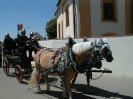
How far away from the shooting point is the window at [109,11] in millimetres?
A: 16028

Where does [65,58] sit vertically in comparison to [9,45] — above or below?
below

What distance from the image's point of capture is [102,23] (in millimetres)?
15773

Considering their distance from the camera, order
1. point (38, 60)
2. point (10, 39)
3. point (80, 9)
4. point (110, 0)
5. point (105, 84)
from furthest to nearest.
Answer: point (110, 0), point (80, 9), point (10, 39), point (105, 84), point (38, 60)

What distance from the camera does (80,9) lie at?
15.2 meters

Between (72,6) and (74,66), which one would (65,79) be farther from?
(72,6)

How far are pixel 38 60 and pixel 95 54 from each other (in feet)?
8.63

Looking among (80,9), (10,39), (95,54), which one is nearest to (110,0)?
(80,9)

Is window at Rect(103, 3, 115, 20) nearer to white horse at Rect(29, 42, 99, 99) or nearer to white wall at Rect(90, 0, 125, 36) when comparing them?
white wall at Rect(90, 0, 125, 36)

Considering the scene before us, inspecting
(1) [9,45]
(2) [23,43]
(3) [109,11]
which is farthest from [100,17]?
(2) [23,43]

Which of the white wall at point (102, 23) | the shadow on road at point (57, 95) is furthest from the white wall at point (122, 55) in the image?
the white wall at point (102, 23)

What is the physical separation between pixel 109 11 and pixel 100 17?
53.2 inches

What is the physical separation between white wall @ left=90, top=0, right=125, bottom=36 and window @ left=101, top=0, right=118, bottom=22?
33cm

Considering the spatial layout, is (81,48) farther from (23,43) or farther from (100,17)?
(100,17)

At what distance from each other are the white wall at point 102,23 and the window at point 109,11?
33 centimetres
